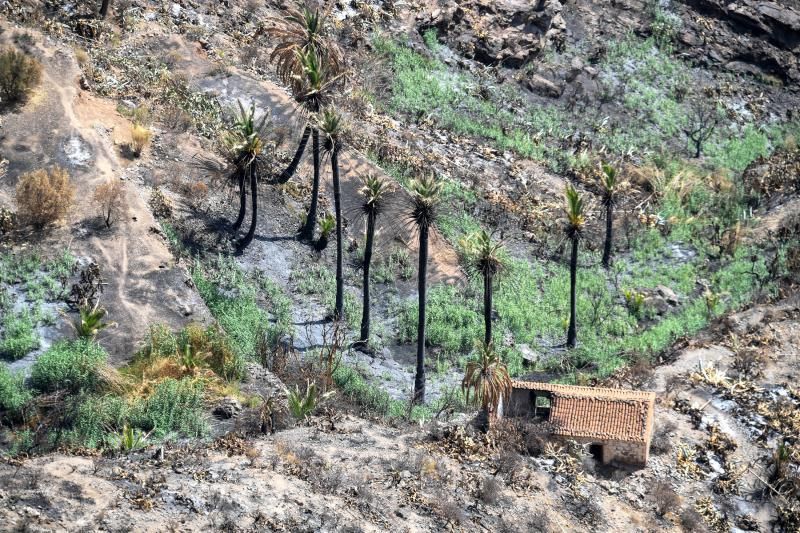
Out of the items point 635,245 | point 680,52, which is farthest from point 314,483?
point 680,52

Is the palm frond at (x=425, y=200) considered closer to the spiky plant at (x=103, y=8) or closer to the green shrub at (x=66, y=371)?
the green shrub at (x=66, y=371)

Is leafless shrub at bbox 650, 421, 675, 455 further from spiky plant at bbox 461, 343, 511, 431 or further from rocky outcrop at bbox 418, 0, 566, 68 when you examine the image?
rocky outcrop at bbox 418, 0, 566, 68

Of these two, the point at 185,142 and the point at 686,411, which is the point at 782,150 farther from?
the point at 185,142

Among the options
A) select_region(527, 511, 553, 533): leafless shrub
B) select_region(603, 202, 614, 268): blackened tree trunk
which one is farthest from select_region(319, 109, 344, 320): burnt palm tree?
select_region(527, 511, 553, 533): leafless shrub

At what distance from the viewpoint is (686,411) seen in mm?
41875

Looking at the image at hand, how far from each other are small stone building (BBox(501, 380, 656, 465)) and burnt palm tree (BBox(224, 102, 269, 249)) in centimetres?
1554

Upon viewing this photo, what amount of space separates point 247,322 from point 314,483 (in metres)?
13.3

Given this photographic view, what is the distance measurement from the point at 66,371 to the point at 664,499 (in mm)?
20216

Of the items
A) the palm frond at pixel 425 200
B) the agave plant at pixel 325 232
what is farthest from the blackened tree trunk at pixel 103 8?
the palm frond at pixel 425 200

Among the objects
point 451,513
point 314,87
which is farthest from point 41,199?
point 451,513

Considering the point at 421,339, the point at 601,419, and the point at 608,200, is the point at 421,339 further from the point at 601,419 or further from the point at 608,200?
the point at 608,200

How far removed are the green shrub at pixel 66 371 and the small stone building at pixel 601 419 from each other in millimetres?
14334

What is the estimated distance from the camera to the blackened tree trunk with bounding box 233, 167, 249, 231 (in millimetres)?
47450

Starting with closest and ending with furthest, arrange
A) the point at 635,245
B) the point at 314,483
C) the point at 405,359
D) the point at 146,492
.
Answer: the point at 146,492 → the point at 314,483 → the point at 405,359 → the point at 635,245
